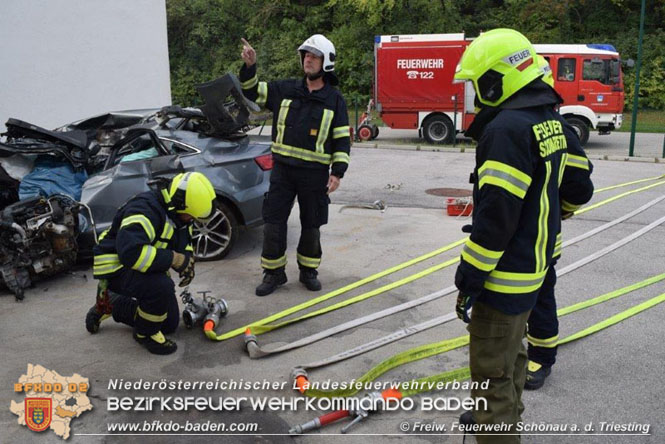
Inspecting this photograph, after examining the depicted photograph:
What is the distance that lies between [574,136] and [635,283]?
2.90 metres

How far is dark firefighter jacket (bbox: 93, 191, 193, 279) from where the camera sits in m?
4.23

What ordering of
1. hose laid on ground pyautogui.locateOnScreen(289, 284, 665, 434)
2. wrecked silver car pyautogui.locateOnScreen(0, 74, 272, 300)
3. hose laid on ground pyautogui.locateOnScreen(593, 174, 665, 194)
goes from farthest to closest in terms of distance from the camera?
hose laid on ground pyautogui.locateOnScreen(593, 174, 665, 194)
wrecked silver car pyautogui.locateOnScreen(0, 74, 272, 300)
hose laid on ground pyautogui.locateOnScreen(289, 284, 665, 434)

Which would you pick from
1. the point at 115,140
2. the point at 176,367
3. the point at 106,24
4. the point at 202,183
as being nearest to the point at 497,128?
the point at 202,183

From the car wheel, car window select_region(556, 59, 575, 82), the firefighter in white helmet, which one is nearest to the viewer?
the firefighter in white helmet

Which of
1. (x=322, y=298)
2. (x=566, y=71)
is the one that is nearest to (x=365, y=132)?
(x=566, y=71)

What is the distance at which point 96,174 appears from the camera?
654 centimetres

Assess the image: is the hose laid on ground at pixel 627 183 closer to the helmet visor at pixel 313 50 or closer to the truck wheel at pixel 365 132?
the helmet visor at pixel 313 50

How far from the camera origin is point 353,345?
15.2ft

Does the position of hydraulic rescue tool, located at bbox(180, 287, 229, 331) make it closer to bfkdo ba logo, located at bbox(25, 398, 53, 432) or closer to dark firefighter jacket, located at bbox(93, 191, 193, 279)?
dark firefighter jacket, located at bbox(93, 191, 193, 279)

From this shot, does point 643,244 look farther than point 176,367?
Yes

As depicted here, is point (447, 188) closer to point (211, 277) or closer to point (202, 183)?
point (211, 277)

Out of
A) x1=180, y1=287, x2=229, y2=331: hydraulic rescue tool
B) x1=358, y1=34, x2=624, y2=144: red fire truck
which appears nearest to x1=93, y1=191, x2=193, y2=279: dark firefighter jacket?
x1=180, y1=287, x2=229, y2=331: hydraulic rescue tool

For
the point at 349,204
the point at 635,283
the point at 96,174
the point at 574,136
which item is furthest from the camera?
the point at 349,204

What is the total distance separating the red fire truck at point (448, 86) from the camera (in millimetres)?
17062
